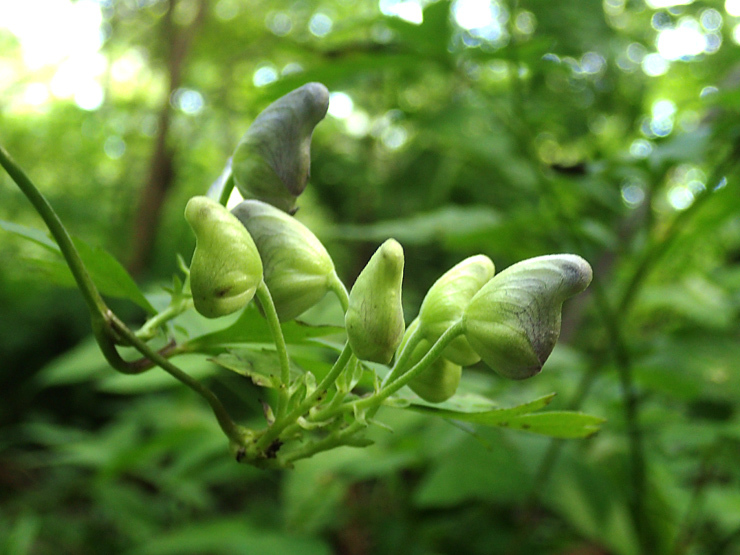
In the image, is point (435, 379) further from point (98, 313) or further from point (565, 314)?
point (565, 314)

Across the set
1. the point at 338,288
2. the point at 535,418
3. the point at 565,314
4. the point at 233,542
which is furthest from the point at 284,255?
the point at 565,314

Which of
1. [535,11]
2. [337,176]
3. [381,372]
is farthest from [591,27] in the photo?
[337,176]

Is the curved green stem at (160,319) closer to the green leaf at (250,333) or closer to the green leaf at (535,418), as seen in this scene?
the green leaf at (250,333)

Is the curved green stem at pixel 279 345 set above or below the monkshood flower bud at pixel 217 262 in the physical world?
below

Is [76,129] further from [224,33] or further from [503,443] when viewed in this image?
[503,443]

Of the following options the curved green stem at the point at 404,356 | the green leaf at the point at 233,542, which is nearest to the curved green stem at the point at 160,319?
the curved green stem at the point at 404,356

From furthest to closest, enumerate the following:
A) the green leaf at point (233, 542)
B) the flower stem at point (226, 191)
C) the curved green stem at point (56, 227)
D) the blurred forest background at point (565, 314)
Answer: the green leaf at point (233, 542) → the blurred forest background at point (565, 314) → the flower stem at point (226, 191) → the curved green stem at point (56, 227)
